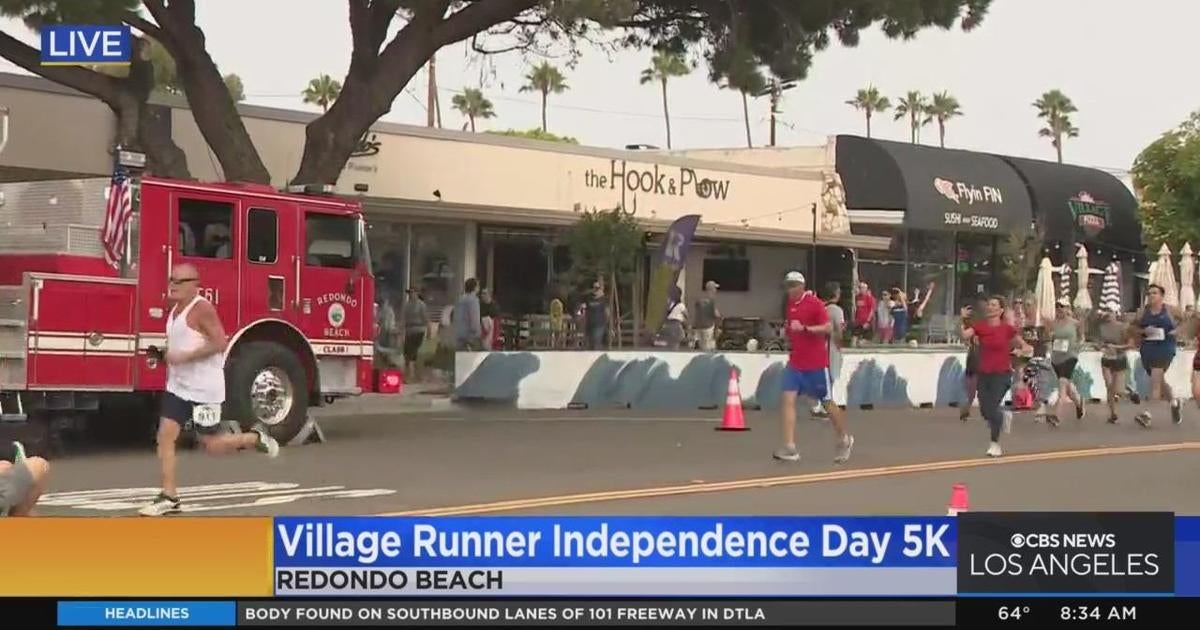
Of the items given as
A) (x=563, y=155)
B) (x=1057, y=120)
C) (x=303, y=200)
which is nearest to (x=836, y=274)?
(x=563, y=155)

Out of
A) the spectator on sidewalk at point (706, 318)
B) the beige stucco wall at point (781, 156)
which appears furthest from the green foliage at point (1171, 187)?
the spectator on sidewalk at point (706, 318)

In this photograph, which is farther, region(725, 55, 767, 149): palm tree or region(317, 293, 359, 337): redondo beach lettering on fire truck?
region(725, 55, 767, 149): palm tree

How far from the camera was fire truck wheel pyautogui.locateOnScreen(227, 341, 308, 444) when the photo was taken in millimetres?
15422

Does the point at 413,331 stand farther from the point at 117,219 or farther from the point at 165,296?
the point at 117,219

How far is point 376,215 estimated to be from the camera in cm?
2719

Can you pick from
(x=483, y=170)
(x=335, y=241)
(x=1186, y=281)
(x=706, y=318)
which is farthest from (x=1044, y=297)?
(x=335, y=241)

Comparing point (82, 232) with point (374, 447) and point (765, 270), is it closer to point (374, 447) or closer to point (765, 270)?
point (374, 447)

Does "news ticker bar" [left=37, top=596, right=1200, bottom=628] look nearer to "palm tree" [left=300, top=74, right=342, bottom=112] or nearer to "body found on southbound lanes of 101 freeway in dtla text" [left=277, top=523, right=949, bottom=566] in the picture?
"body found on southbound lanes of 101 freeway in dtla text" [left=277, top=523, right=949, bottom=566]

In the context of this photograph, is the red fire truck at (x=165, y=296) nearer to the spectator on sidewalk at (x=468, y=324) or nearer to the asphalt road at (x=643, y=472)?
the asphalt road at (x=643, y=472)

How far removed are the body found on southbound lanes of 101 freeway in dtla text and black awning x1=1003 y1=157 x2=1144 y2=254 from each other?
1380 inches

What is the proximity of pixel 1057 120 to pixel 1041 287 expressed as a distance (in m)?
55.4

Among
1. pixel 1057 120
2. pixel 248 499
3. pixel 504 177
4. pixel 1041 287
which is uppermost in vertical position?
pixel 1057 120

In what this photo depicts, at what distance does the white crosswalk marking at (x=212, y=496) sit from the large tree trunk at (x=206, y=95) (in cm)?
858

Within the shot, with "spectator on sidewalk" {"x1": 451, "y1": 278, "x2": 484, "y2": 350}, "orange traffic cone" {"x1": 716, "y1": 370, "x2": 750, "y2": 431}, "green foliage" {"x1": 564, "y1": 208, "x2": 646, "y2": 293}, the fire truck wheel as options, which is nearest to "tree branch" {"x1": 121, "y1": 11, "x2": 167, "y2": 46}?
the fire truck wheel
